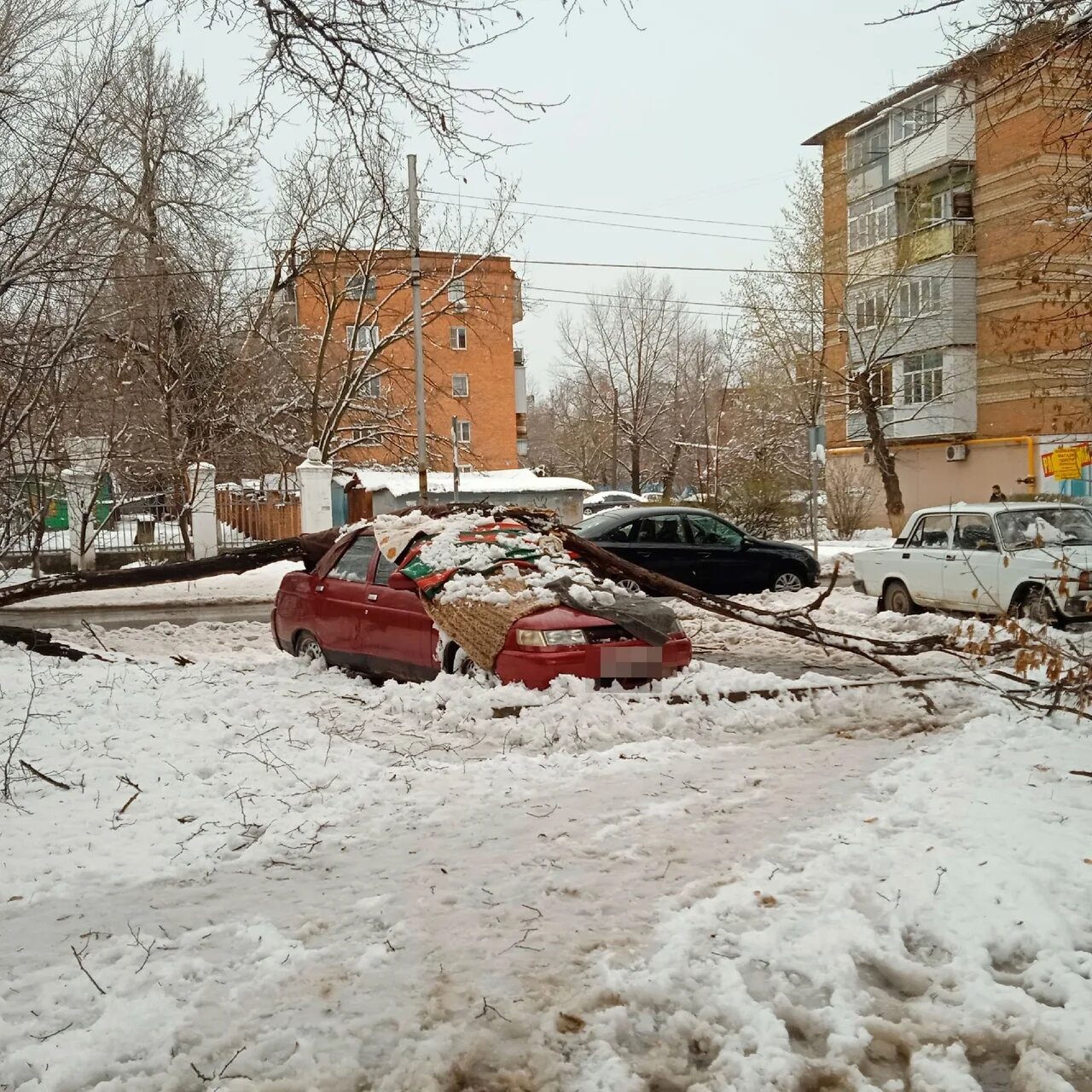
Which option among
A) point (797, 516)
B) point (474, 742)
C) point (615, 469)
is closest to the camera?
point (474, 742)

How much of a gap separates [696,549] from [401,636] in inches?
303

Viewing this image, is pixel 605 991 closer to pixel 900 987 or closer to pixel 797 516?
pixel 900 987

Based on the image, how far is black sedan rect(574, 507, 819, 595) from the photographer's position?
15.1 m

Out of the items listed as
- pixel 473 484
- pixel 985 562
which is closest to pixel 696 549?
pixel 985 562

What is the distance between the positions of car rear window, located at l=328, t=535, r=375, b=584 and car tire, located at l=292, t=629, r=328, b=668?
2.21 ft

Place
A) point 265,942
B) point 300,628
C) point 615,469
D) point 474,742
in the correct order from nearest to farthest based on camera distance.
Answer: point 265,942, point 474,742, point 300,628, point 615,469

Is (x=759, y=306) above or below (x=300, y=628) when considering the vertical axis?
above

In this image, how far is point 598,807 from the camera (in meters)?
5.28

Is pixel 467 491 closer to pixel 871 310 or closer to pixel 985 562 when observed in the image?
pixel 871 310

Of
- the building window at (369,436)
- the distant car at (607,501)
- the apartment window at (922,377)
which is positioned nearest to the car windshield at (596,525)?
the building window at (369,436)

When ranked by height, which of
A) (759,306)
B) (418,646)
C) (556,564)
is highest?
(759,306)

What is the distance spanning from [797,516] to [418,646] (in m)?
20.2

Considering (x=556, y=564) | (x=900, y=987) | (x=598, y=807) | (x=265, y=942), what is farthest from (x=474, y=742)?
(x=900, y=987)

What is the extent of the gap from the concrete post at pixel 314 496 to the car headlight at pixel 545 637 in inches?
627
